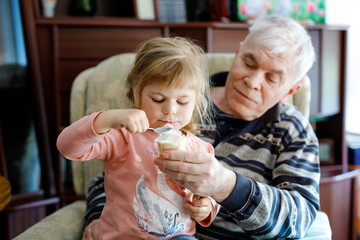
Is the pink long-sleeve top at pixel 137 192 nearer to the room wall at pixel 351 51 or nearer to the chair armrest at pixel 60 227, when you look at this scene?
the chair armrest at pixel 60 227

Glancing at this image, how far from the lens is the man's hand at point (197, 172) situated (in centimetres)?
102

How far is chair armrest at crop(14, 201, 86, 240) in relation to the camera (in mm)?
1278

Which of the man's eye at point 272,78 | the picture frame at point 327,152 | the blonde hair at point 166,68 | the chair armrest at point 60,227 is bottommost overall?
the picture frame at point 327,152

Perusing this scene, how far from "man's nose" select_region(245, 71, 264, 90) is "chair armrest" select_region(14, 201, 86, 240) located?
82cm

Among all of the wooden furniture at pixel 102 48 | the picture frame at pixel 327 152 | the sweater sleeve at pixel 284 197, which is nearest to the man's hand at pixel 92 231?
the sweater sleeve at pixel 284 197

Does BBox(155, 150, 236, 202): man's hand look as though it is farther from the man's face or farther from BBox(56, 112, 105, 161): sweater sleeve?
the man's face

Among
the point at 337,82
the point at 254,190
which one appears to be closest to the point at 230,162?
the point at 254,190

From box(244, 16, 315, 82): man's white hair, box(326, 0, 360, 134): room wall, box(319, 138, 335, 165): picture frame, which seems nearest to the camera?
box(244, 16, 315, 82): man's white hair

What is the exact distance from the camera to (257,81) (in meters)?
1.47

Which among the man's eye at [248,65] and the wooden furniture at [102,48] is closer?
the man's eye at [248,65]

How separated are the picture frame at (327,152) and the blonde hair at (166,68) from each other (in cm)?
196

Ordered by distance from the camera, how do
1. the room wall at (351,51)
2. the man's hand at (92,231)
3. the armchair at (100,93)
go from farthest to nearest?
the room wall at (351,51), the armchair at (100,93), the man's hand at (92,231)

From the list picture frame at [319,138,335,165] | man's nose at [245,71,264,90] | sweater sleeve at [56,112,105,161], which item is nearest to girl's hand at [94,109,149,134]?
sweater sleeve at [56,112,105,161]

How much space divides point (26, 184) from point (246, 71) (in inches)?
77.3
